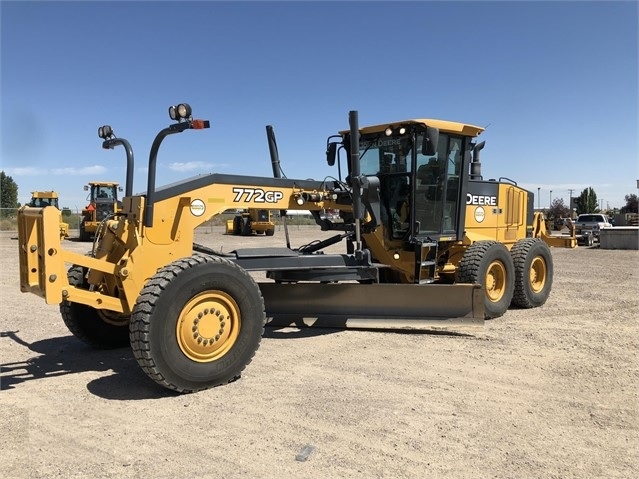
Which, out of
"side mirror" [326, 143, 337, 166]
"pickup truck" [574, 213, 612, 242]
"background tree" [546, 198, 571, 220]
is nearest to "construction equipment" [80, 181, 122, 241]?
"side mirror" [326, 143, 337, 166]

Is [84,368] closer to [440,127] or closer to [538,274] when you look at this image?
[440,127]

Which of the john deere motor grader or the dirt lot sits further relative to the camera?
the john deere motor grader

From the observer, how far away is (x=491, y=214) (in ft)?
29.4

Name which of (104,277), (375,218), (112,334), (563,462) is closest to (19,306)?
(112,334)

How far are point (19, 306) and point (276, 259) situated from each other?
503cm

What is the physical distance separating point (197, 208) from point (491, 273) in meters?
4.52

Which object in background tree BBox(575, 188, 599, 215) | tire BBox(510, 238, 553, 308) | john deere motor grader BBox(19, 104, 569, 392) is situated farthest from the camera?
background tree BBox(575, 188, 599, 215)

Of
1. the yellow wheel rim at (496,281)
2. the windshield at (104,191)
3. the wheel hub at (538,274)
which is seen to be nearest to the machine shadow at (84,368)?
the yellow wheel rim at (496,281)

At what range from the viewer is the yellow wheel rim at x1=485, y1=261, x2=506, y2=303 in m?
7.87

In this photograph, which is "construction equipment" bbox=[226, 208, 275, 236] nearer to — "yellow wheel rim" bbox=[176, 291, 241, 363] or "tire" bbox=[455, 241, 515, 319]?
"tire" bbox=[455, 241, 515, 319]

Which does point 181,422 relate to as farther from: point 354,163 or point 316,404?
point 354,163

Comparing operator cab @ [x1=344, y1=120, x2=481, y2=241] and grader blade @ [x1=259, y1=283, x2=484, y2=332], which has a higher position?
operator cab @ [x1=344, y1=120, x2=481, y2=241]

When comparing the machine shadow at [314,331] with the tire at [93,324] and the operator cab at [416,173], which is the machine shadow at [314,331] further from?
the tire at [93,324]

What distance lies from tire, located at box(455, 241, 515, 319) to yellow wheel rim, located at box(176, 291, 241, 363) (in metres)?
3.72
